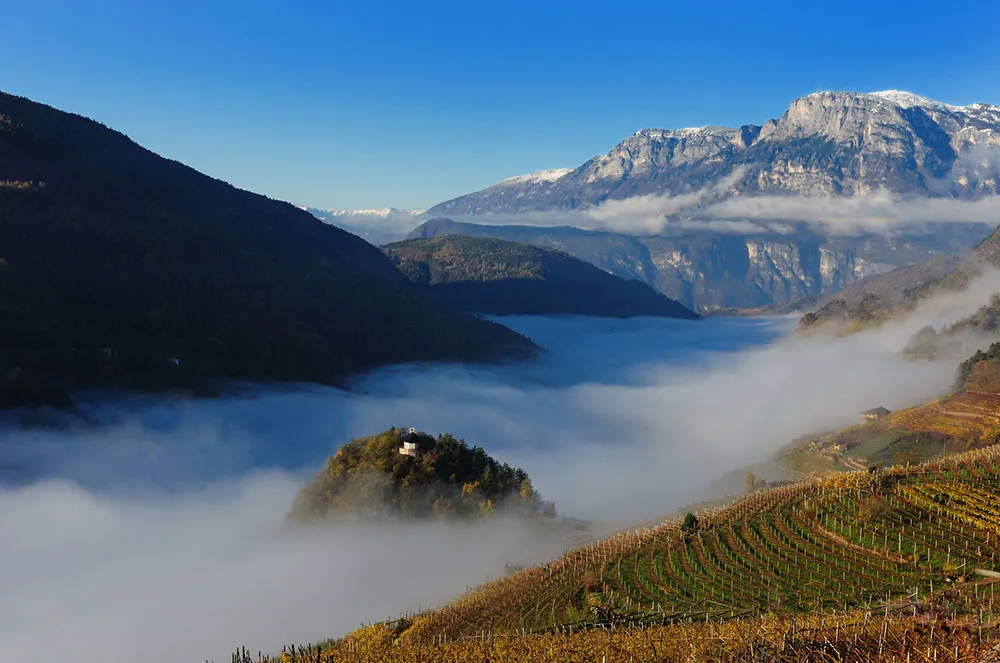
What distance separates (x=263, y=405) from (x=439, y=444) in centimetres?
12531

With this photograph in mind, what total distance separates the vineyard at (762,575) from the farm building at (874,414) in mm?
118157

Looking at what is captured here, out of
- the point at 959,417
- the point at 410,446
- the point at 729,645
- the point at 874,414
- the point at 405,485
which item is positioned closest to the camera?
the point at 729,645

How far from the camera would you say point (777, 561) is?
4353 centimetres

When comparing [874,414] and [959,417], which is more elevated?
[959,417]

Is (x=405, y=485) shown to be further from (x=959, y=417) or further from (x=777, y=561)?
(x=959, y=417)

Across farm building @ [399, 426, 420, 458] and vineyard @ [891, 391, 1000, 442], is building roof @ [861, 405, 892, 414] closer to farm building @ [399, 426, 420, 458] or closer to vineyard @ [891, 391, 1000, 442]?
vineyard @ [891, 391, 1000, 442]

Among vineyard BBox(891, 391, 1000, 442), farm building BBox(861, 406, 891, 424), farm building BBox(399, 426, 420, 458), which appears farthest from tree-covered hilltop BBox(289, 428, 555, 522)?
farm building BBox(861, 406, 891, 424)

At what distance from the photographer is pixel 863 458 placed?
123 metres

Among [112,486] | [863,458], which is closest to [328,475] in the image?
[112,486]

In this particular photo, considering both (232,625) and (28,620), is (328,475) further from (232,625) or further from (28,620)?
(28,620)

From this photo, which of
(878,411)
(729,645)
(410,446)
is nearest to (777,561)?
(729,645)

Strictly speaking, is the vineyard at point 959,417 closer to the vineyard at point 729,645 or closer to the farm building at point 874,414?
the farm building at point 874,414

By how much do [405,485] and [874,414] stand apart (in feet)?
482

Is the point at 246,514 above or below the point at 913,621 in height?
below
